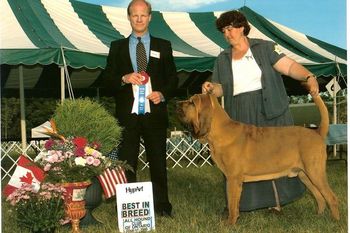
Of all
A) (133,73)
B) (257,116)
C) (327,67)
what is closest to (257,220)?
(257,116)

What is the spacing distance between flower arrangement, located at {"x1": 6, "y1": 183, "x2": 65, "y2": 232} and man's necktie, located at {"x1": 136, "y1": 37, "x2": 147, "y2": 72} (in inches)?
54.8

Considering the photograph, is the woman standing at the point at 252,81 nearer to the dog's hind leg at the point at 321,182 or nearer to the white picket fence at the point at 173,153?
the dog's hind leg at the point at 321,182

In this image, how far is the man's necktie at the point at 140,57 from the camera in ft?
15.2

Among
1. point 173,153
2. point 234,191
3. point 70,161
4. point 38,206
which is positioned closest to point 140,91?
point 70,161

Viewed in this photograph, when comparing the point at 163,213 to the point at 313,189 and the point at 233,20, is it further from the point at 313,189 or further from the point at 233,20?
the point at 233,20

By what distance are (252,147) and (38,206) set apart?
1806 mm

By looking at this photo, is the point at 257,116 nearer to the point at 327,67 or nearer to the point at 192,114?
the point at 192,114

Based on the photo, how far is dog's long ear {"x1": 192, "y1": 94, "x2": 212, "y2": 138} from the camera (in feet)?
13.5

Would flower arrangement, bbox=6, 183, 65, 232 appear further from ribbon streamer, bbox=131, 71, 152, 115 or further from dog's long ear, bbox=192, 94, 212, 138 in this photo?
dog's long ear, bbox=192, 94, 212, 138

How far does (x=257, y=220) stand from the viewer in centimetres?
464

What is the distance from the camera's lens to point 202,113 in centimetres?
413

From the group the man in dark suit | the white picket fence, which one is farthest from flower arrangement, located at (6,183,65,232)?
the white picket fence

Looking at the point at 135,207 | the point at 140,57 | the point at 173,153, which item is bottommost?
the point at 173,153

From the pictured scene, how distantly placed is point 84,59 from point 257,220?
4.18 m
